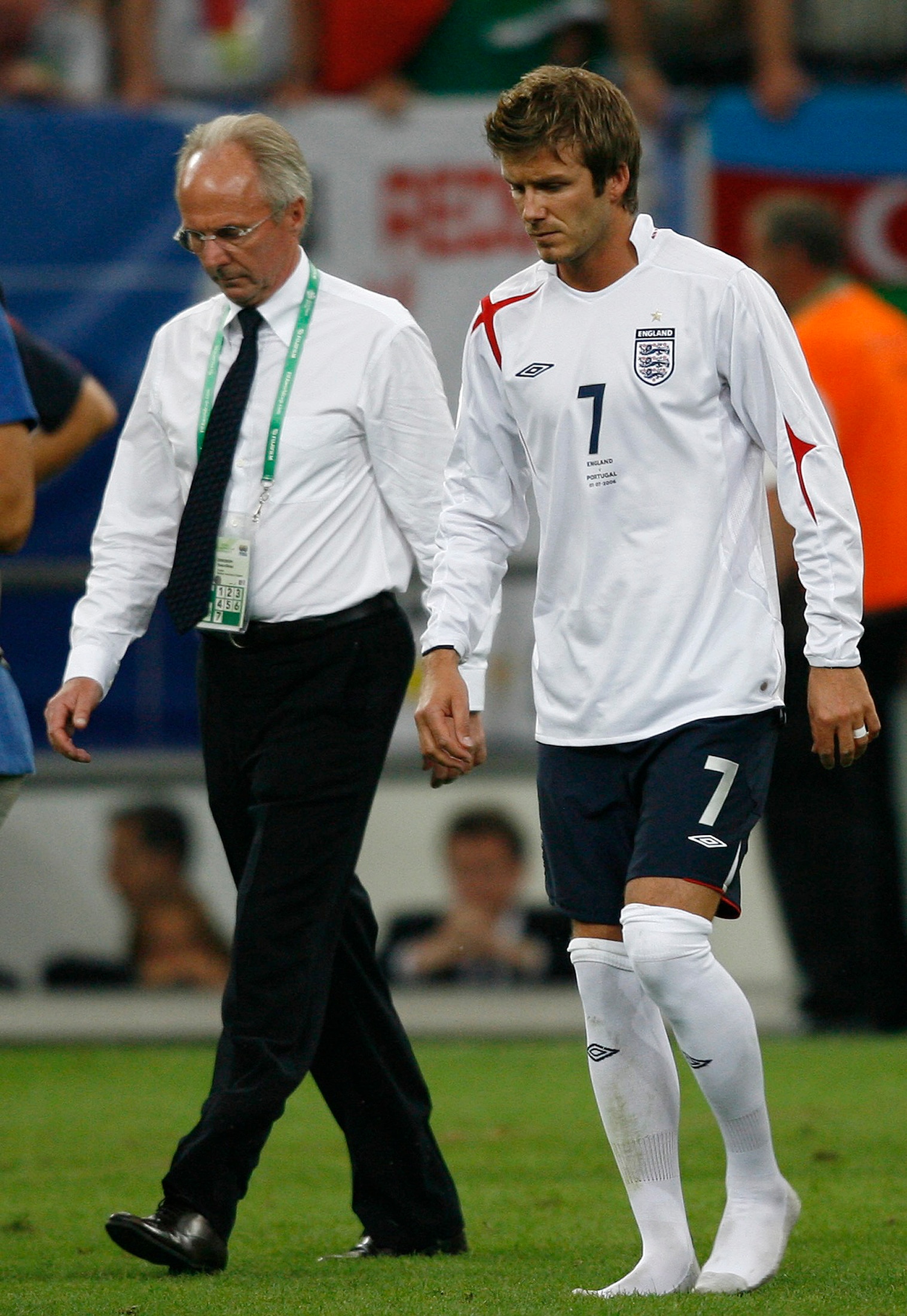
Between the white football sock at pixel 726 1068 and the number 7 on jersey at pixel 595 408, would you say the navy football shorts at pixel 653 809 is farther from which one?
the number 7 on jersey at pixel 595 408

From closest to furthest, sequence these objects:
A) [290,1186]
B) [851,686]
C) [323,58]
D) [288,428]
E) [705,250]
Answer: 1. [851,686]
2. [705,250]
3. [288,428]
4. [290,1186]
5. [323,58]

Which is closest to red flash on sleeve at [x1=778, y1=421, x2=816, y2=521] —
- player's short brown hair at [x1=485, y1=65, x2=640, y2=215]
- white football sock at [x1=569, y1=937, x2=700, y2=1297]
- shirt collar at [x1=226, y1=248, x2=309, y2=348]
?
player's short brown hair at [x1=485, y1=65, x2=640, y2=215]

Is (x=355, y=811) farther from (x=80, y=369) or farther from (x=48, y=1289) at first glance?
(x=80, y=369)

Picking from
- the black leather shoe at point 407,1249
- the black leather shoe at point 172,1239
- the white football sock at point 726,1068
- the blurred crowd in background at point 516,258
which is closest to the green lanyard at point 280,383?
the white football sock at point 726,1068

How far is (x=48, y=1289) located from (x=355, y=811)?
39.7 inches

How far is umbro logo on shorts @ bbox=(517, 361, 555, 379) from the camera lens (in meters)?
3.70

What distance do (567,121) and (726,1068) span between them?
155cm

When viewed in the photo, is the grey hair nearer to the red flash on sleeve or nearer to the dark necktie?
the dark necktie

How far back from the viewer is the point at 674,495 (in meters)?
3.64

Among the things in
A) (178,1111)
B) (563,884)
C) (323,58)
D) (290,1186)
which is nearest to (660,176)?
(323,58)

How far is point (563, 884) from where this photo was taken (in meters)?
3.76

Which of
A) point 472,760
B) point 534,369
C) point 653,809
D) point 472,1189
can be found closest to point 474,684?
point 472,760

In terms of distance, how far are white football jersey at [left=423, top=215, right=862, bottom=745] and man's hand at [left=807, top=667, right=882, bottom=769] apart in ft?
0.09

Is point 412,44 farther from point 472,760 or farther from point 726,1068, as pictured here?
point 726,1068
